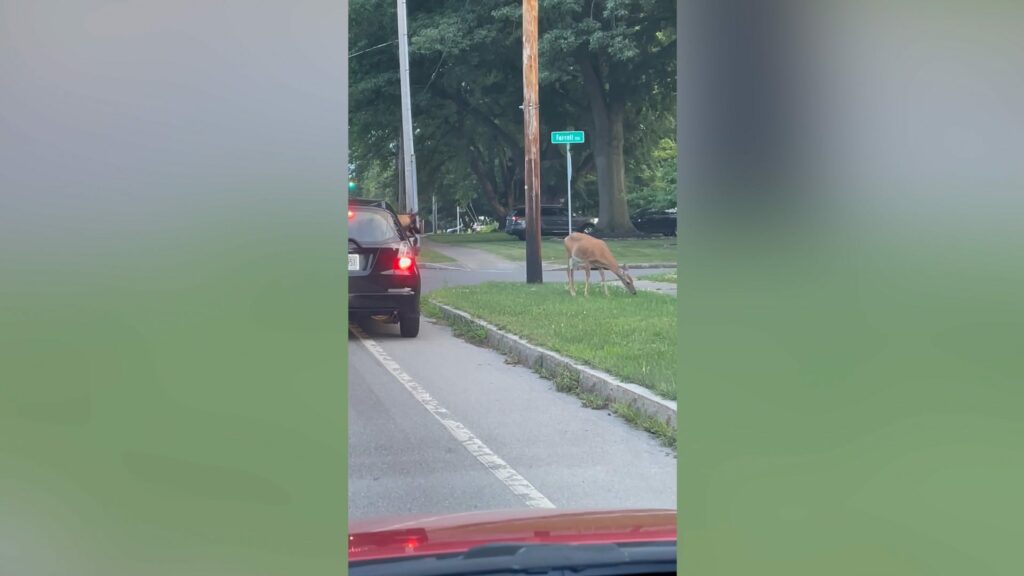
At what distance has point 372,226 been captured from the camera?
26.7 feet

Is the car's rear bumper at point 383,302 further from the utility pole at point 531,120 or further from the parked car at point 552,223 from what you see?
the parked car at point 552,223

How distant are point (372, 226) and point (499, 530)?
6.25 m

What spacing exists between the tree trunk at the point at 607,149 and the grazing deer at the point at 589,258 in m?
4.61

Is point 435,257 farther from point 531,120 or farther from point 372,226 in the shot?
point 372,226

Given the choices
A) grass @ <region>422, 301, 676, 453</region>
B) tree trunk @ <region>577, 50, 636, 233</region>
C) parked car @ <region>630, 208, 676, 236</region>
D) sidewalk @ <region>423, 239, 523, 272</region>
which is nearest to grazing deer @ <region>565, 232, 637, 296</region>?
grass @ <region>422, 301, 676, 453</region>

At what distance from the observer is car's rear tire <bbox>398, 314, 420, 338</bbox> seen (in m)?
8.91

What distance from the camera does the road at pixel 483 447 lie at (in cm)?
445

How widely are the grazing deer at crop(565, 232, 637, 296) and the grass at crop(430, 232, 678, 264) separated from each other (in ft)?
10.4

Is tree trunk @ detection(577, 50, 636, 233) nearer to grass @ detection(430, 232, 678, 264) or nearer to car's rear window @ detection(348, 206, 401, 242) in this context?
grass @ detection(430, 232, 678, 264)

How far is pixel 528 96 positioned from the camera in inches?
454

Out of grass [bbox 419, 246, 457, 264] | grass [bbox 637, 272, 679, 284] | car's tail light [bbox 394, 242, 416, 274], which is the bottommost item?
grass [bbox 637, 272, 679, 284]

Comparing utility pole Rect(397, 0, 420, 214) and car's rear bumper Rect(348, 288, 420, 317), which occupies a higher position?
utility pole Rect(397, 0, 420, 214)

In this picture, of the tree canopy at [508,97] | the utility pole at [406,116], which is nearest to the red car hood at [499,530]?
the tree canopy at [508,97]
